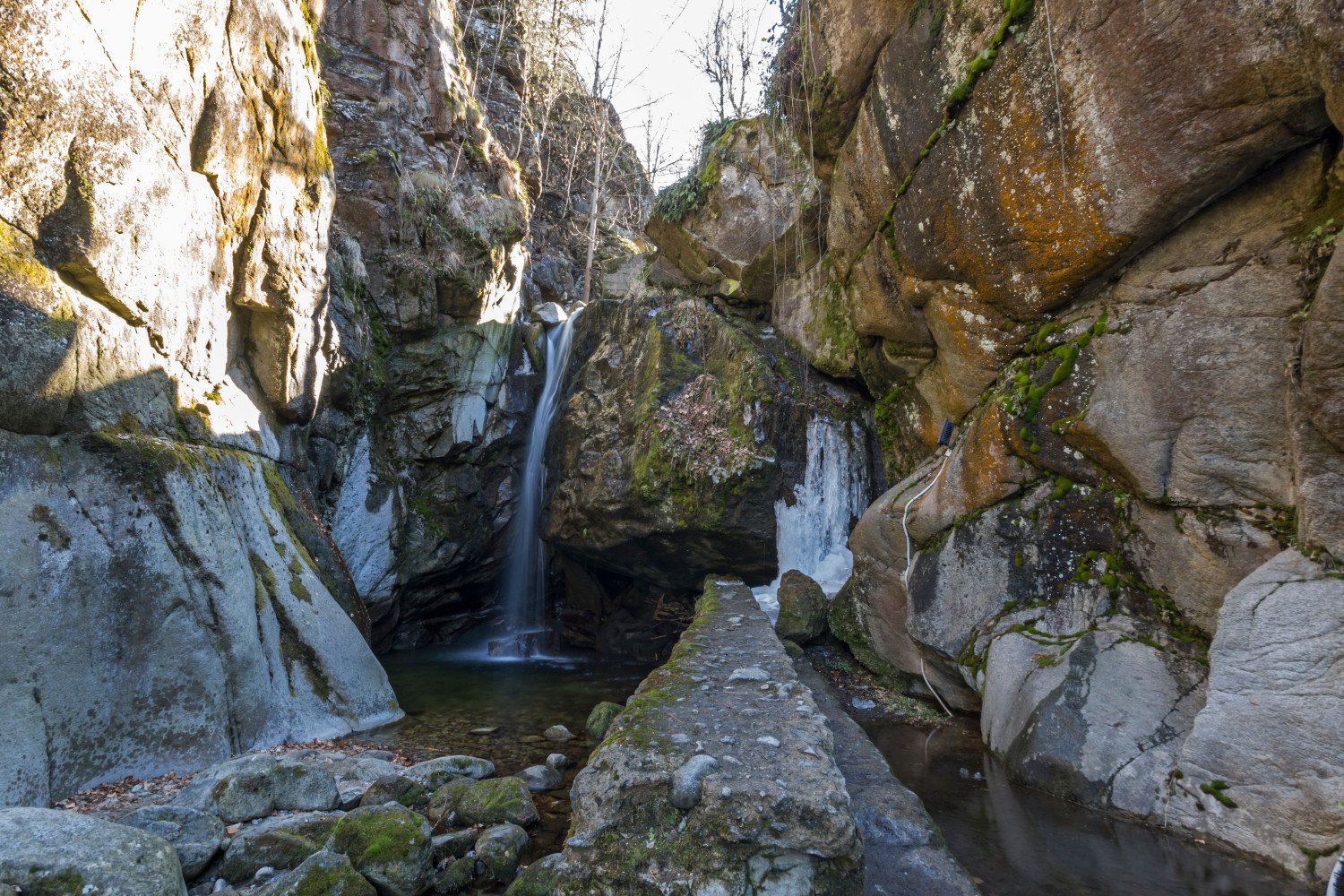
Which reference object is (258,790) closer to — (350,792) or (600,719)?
(350,792)

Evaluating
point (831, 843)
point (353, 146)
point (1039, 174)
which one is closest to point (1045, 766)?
point (831, 843)

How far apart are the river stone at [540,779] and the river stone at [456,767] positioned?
0.35 metres

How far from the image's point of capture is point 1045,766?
5.39m

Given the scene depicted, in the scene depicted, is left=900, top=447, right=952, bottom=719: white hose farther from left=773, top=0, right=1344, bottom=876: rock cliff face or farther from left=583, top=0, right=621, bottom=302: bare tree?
left=583, top=0, right=621, bottom=302: bare tree

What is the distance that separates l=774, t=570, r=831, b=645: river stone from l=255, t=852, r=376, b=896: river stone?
6.32m

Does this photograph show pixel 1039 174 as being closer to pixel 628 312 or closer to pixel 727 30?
pixel 628 312

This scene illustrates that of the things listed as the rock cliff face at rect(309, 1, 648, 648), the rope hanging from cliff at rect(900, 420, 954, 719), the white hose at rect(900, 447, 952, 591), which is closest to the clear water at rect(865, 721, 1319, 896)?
the rope hanging from cliff at rect(900, 420, 954, 719)

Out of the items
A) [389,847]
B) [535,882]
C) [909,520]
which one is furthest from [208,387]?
[909,520]

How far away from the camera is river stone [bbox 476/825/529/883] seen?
4488 millimetres

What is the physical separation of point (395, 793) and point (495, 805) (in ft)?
3.19

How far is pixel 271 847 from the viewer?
449cm

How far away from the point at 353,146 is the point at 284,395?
739cm

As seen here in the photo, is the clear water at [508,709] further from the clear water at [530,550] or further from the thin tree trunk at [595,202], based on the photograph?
the thin tree trunk at [595,202]

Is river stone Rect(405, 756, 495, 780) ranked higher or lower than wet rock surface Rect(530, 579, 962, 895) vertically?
lower
